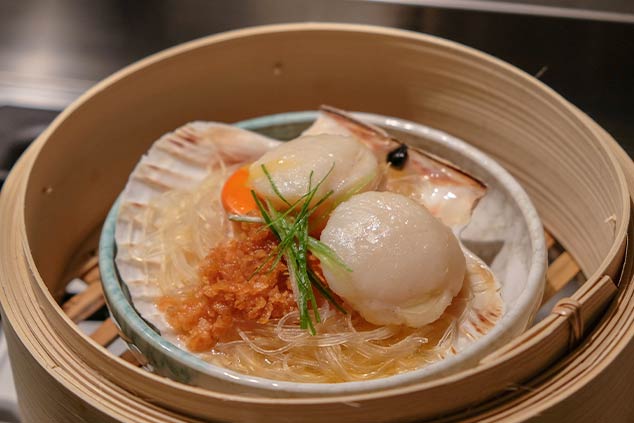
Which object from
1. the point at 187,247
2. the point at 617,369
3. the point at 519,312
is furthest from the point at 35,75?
the point at 617,369

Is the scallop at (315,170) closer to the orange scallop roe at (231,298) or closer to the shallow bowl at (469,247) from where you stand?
the orange scallop roe at (231,298)

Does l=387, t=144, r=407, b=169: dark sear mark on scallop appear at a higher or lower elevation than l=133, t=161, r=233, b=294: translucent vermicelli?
higher

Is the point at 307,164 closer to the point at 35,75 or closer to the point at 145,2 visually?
the point at 145,2

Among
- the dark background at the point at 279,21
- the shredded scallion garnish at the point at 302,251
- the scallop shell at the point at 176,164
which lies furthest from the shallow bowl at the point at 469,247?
the dark background at the point at 279,21

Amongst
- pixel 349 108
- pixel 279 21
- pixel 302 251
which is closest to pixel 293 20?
pixel 279 21

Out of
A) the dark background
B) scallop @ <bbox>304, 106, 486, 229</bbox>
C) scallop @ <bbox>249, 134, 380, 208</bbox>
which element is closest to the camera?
scallop @ <bbox>249, 134, 380, 208</bbox>

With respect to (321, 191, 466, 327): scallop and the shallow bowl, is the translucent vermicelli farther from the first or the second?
(321, 191, 466, 327): scallop

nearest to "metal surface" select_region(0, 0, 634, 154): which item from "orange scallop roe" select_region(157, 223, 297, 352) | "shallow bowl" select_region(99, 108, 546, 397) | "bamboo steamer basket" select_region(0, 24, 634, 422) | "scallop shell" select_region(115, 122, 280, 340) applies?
"bamboo steamer basket" select_region(0, 24, 634, 422)
